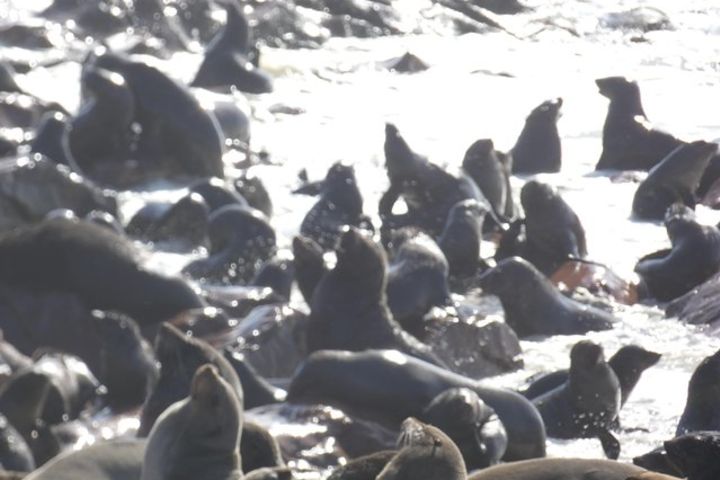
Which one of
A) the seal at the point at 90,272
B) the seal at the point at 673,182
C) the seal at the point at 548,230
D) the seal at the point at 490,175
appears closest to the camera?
the seal at the point at 90,272

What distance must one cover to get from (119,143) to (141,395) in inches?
196

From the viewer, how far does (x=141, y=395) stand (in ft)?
22.5

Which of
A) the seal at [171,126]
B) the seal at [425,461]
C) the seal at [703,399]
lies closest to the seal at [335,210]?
the seal at [171,126]

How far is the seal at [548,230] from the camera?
386 inches

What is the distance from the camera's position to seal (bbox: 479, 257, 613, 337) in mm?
8477

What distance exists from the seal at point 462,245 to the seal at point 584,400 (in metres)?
2.79

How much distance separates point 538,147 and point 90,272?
18.1ft

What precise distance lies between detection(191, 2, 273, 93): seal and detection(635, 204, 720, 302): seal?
6302 millimetres

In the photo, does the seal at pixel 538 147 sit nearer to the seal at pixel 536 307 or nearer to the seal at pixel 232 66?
the seal at pixel 232 66

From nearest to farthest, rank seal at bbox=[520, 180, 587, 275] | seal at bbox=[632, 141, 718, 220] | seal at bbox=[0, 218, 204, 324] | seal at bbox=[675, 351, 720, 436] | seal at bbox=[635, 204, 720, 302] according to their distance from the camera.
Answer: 1. seal at bbox=[675, 351, 720, 436]
2. seal at bbox=[0, 218, 204, 324]
3. seal at bbox=[635, 204, 720, 302]
4. seal at bbox=[520, 180, 587, 275]
5. seal at bbox=[632, 141, 718, 220]

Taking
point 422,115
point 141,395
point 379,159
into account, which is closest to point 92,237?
point 141,395

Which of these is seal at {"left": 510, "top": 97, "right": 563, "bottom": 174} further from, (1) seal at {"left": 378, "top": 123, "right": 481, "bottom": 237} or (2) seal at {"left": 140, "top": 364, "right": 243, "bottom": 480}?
(2) seal at {"left": 140, "top": 364, "right": 243, "bottom": 480}

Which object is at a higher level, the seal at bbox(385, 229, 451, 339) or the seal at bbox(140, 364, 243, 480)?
the seal at bbox(140, 364, 243, 480)

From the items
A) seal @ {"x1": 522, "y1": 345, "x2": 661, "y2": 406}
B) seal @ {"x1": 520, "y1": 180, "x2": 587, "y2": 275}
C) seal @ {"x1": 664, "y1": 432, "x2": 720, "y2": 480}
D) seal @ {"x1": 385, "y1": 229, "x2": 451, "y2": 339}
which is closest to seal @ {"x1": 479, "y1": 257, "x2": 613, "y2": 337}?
seal @ {"x1": 385, "y1": 229, "x2": 451, "y2": 339}
